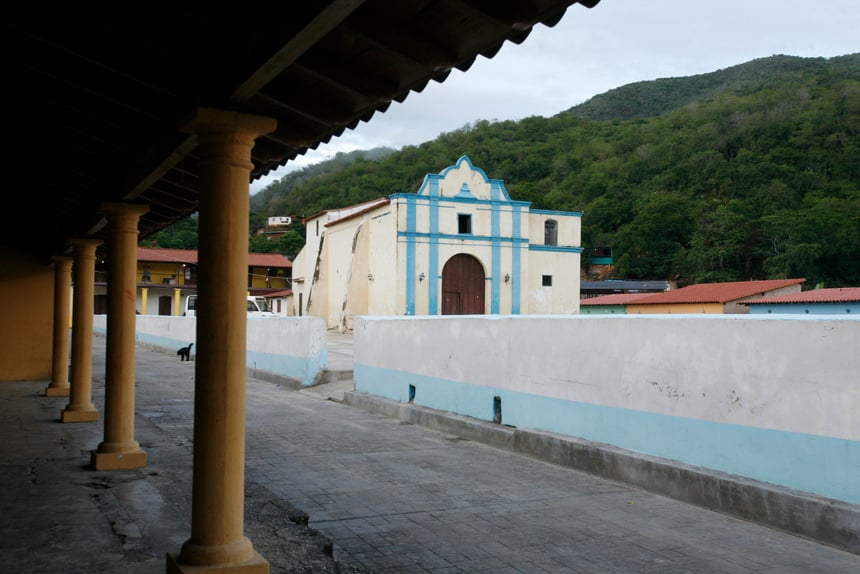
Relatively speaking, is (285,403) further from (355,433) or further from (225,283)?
(225,283)

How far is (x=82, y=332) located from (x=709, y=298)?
36.2 metres

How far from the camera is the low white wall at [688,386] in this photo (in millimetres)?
5328

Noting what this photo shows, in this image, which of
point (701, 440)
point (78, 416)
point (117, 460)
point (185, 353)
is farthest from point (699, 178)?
point (117, 460)

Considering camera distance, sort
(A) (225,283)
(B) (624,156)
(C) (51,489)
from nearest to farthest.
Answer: (A) (225,283) → (C) (51,489) → (B) (624,156)

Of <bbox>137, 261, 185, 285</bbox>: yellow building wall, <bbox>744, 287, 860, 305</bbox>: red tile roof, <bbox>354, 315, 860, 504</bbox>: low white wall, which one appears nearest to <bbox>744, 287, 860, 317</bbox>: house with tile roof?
<bbox>744, 287, 860, 305</bbox>: red tile roof

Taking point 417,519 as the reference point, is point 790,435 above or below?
above

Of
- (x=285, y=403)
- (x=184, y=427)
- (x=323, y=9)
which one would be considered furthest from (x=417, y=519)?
(x=285, y=403)

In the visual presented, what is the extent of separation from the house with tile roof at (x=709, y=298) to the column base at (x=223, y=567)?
3717 centimetres

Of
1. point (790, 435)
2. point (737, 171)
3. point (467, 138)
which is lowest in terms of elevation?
point (790, 435)

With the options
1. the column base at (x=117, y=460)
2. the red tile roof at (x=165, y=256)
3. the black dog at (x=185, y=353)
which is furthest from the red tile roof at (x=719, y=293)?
the column base at (x=117, y=460)

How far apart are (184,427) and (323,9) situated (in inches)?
331

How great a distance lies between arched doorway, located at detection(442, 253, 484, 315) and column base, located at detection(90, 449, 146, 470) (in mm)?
31036

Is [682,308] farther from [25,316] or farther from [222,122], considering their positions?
[222,122]

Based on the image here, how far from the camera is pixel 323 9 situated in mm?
3072
